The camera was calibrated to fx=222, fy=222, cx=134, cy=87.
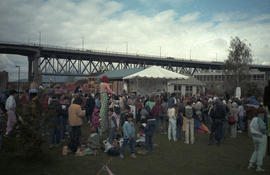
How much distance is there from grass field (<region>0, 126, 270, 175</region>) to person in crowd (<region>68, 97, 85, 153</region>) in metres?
0.44

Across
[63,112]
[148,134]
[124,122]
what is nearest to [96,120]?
[63,112]

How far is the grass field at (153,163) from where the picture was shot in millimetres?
5832

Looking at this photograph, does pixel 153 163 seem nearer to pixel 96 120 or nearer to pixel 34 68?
pixel 96 120

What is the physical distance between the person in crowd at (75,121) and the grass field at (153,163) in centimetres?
44

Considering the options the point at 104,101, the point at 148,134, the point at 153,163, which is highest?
the point at 104,101

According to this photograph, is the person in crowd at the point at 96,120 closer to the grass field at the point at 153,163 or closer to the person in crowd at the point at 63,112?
the person in crowd at the point at 63,112

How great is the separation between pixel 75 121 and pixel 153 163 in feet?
9.32

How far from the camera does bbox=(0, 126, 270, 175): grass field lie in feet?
19.1

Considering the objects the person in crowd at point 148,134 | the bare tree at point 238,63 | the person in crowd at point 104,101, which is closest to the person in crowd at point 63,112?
the person in crowd at point 104,101

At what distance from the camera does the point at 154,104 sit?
10523 millimetres

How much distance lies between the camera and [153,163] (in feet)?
21.6

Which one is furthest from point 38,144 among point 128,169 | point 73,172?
point 128,169

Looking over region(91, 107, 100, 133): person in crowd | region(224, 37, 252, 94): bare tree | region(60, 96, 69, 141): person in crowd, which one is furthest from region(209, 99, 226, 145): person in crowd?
region(224, 37, 252, 94): bare tree

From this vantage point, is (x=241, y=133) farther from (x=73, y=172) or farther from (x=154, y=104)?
(x=73, y=172)
